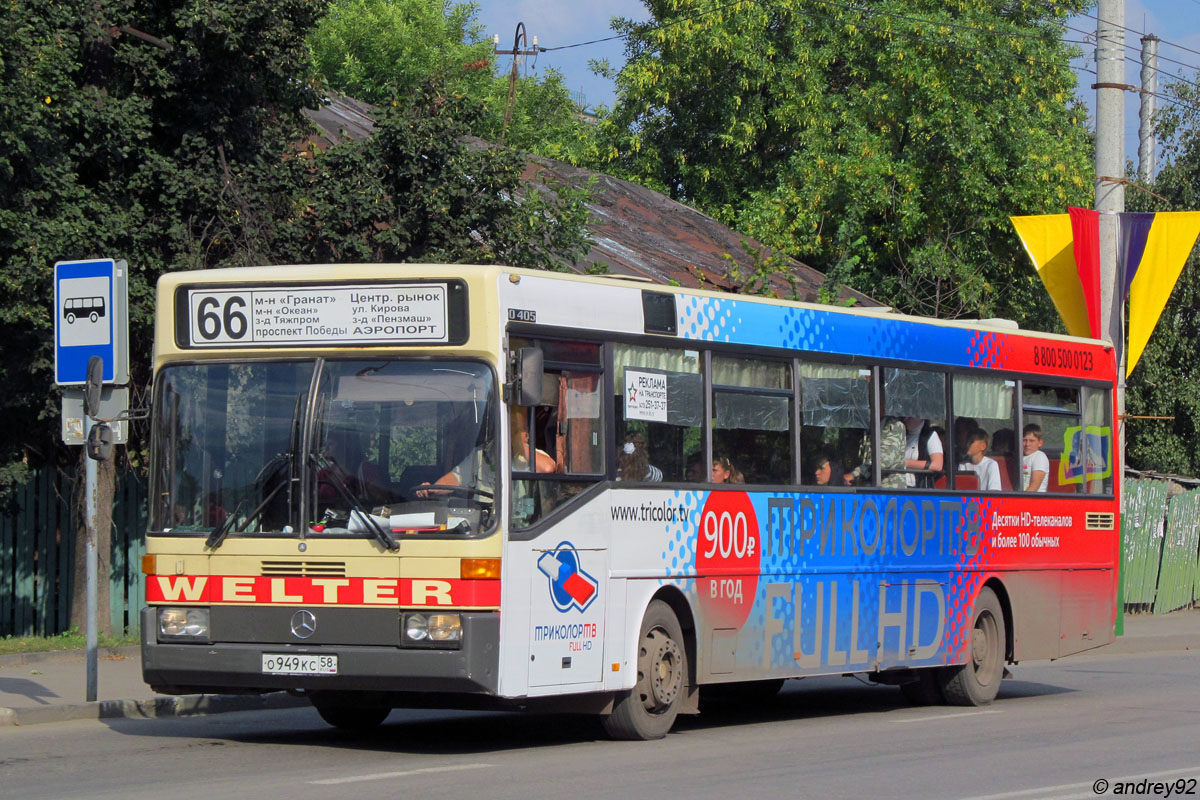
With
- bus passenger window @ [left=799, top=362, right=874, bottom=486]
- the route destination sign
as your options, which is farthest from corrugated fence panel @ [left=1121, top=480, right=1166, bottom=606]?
the route destination sign

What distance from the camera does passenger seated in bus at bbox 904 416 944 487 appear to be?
13.7m

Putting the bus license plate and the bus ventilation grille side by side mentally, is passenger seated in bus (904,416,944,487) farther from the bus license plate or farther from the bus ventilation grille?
the bus license plate

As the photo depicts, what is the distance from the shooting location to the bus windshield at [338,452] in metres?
9.59

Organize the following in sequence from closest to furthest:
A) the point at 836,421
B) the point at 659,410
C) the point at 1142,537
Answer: the point at 659,410, the point at 836,421, the point at 1142,537

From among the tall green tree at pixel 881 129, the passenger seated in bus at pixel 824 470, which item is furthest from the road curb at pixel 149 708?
the tall green tree at pixel 881 129

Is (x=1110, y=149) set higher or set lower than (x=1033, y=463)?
higher

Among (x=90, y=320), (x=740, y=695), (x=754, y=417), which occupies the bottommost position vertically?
(x=740, y=695)

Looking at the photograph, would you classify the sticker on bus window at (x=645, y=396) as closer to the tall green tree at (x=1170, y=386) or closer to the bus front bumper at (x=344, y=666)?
the bus front bumper at (x=344, y=666)

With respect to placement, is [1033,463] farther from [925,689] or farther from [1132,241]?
[1132,241]

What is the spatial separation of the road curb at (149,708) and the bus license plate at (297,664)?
88.5 inches

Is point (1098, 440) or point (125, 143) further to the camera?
point (125, 143)

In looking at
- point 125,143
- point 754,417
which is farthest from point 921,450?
point 125,143

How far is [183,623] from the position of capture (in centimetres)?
995

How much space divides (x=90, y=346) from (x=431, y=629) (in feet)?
15.2
